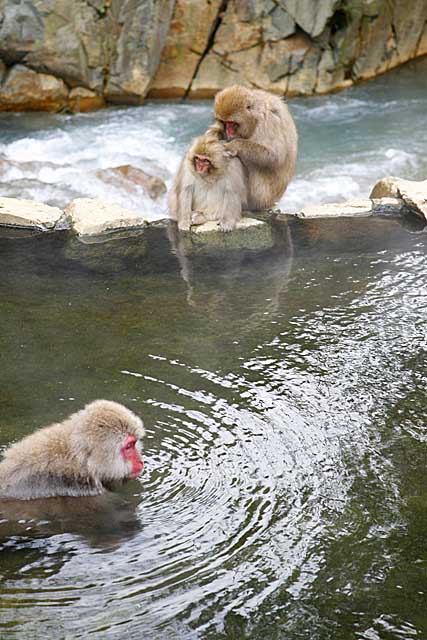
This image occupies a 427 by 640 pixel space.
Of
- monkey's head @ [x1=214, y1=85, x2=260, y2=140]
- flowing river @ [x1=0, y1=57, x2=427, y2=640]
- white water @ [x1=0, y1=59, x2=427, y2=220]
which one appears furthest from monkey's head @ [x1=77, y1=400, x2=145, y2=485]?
white water @ [x1=0, y1=59, x2=427, y2=220]

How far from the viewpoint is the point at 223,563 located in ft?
11.4

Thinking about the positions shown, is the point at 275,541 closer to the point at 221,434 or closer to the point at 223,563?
the point at 223,563

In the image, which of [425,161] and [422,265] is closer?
[422,265]

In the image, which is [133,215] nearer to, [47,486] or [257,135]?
[257,135]

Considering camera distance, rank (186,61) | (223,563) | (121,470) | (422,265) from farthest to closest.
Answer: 1. (186,61)
2. (422,265)
3. (121,470)
4. (223,563)

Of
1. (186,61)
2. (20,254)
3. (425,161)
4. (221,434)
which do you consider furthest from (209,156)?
(186,61)

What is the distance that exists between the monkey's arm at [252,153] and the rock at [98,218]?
85cm

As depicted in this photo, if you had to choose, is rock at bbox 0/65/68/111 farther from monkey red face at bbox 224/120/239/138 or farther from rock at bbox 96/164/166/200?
monkey red face at bbox 224/120/239/138

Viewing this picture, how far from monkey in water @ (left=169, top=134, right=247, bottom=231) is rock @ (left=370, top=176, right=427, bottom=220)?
1290mm

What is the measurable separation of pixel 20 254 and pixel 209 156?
5.18 feet

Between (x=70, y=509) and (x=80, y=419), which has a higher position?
(x=80, y=419)

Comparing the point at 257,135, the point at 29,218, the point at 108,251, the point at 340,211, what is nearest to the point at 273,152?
the point at 257,135

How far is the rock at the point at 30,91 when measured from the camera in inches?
475

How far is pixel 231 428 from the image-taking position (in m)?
4.39
